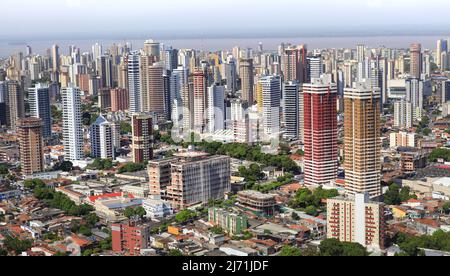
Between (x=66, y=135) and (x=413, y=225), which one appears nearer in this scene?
(x=413, y=225)

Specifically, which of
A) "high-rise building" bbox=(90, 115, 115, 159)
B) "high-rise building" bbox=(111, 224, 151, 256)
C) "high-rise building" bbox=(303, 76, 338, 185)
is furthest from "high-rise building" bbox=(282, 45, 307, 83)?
"high-rise building" bbox=(111, 224, 151, 256)

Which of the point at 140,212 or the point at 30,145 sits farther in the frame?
the point at 30,145

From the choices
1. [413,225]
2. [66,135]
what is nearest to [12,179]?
[66,135]

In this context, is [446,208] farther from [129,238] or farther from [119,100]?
[119,100]

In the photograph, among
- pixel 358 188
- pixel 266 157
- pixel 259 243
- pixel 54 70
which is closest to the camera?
pixel 259 243

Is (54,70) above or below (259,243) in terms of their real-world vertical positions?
above

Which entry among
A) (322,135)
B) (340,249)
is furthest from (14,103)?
(340,249)

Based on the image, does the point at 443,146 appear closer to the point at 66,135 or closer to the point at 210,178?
the point at 210,178
